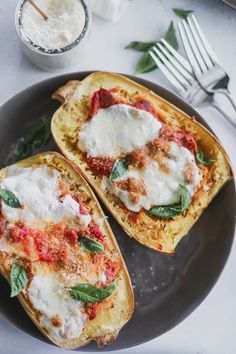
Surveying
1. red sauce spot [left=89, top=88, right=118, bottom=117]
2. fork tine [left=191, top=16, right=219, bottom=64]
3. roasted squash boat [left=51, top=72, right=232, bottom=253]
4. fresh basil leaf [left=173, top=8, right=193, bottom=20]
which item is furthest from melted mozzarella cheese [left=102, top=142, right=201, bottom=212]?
fresh basil leaf [left=173, top=8, right=193, bottom=20]

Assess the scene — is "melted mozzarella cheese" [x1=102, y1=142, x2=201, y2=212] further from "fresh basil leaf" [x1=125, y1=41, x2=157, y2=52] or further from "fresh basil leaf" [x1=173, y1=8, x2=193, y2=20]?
"fresh basil leaf" [x1=173, y1=8, x2=193, y2=20]

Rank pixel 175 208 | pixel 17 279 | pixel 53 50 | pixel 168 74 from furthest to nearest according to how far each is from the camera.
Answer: pixel 168 74
pixel 53 50
pixel 175 208
pixel 17 279

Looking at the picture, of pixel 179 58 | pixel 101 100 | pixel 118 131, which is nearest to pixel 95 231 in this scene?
pixel 118 131

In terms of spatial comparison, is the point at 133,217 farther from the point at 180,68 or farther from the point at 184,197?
the point at 180,68

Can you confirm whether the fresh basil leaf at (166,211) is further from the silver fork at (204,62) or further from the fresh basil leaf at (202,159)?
the silver fork at (204,62)

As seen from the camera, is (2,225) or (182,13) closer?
(2,225)
